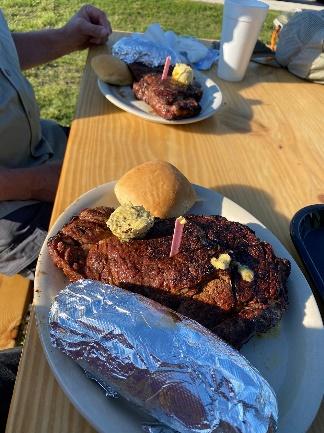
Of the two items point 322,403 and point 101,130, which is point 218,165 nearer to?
point 101,130

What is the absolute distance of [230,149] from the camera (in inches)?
66.8

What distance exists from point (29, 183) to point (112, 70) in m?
0.66

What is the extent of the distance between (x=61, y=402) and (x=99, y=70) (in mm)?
1460

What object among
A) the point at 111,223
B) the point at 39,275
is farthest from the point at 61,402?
the point at 111,223

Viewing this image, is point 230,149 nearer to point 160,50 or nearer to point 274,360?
point 160,50

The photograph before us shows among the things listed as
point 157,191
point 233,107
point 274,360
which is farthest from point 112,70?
point 274,360

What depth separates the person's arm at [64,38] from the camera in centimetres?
224

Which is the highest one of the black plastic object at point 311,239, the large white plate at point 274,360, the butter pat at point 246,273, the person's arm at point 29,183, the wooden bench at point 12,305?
the butter pat at point 246,273

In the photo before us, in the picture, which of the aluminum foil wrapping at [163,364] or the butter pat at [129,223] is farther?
the butter pat at [129,223]

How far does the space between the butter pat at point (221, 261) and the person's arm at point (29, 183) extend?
89 cm

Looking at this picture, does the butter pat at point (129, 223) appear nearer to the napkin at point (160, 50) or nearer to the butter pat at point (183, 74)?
the butter pat at point (183, 74)

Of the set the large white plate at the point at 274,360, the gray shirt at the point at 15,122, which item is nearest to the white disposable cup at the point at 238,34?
the gray shirt at the point at 15,122

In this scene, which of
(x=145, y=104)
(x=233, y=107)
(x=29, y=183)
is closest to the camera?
(x=29, y=183)

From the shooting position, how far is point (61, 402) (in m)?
0.82
